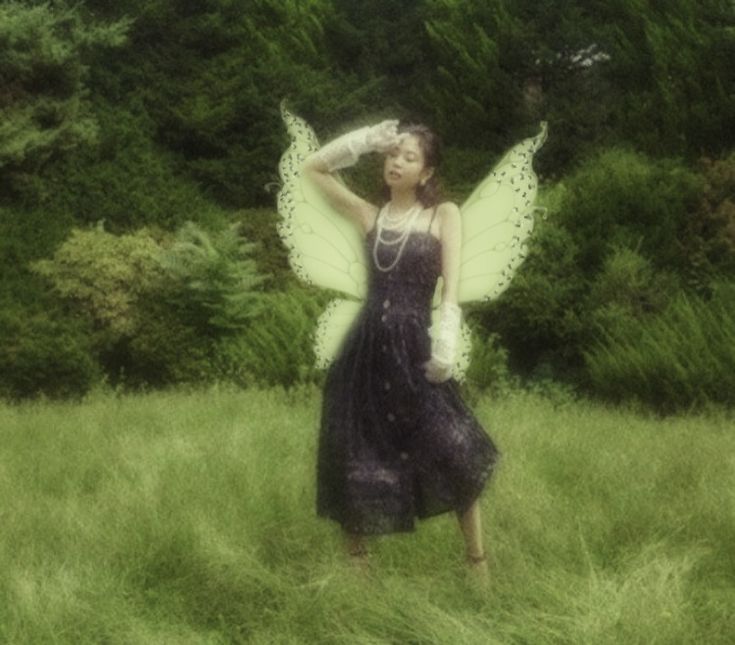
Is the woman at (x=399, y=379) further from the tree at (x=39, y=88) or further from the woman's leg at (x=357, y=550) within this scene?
the tree at (x=39, y=88)

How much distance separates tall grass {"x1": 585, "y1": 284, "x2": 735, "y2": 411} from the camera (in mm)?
9695

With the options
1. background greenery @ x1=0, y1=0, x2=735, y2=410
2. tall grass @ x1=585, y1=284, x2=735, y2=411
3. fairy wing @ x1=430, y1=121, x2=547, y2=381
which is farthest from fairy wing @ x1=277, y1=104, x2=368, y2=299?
background greenery @ x1=0, y1=0, x2=735, y2=410

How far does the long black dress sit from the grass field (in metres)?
0.33

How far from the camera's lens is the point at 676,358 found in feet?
32.1

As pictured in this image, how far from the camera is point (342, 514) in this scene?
165 inches

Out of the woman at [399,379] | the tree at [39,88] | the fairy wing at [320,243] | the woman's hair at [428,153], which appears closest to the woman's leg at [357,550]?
the woman at [399,379]

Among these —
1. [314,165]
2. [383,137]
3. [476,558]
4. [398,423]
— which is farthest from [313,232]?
[476,558]

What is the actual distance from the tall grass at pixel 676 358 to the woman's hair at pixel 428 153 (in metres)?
5.92

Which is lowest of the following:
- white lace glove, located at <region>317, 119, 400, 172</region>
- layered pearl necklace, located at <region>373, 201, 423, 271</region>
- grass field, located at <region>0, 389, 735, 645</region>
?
grass field, located at <region>0, 389, 735, 645</region>

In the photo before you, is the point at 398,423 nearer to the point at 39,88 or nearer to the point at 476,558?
the point at 476,558

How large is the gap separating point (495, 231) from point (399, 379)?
0.64 meters

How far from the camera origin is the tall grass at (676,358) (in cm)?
970

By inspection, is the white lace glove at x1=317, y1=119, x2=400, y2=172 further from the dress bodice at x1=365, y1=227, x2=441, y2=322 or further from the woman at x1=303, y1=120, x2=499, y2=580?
the dress bodice at x1=365, y1=227, x2=441, y2=322

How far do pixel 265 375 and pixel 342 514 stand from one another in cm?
707
